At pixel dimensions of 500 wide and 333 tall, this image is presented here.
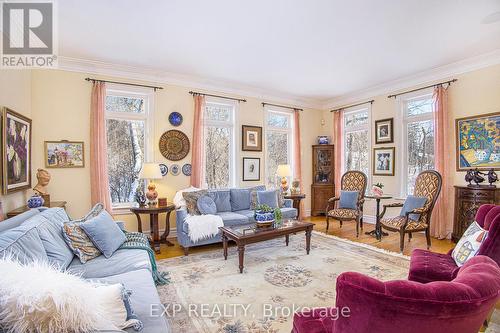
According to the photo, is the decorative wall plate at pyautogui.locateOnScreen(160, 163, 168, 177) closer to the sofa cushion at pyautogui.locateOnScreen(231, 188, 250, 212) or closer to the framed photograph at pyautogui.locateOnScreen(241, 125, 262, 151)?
the sofa cushion at pyautogui.locateOnScreen(231, 188, 250, 212)

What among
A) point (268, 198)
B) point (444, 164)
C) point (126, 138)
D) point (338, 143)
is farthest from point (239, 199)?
point (444, 164)

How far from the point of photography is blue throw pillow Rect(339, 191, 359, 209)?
16.5ft

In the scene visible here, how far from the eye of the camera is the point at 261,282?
2842 mm

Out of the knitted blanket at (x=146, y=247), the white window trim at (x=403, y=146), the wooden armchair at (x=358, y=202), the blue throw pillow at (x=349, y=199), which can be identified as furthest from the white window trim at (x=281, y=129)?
the knitted blanket at (x=146, y=247)

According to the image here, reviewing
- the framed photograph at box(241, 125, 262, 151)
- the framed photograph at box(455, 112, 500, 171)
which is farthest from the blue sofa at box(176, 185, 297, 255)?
the framed photograph at box(455, 112, 500, 171)

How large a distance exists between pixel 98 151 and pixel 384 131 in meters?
5.50

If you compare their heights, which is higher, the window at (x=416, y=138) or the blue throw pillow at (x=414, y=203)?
the window at (x=416, y=138)

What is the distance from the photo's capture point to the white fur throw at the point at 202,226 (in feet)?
12.2

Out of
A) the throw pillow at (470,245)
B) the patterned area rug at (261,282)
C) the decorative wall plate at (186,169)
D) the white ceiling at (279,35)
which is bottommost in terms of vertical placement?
the patterned area rug at (261,282)

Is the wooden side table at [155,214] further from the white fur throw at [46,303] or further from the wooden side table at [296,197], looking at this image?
the white fur throw at [46,303]

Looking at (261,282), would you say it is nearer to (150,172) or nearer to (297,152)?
(150,172)

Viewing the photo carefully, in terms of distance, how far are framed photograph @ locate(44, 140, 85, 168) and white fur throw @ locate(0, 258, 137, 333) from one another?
11.2 feet

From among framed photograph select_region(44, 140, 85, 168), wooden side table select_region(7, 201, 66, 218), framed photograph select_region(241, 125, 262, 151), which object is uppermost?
framed photograph select_region(241, 125, 262, 151)

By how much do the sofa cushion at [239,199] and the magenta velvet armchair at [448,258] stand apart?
287 cm
